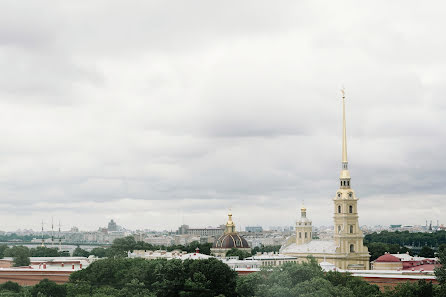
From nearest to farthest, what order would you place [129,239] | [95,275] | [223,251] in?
1. [95,275]
2. [223,251]
3. [129,239]

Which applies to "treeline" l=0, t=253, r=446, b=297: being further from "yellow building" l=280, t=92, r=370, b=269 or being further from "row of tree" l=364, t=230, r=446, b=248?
"row of tree" l=364, t=230, r=446, b=248

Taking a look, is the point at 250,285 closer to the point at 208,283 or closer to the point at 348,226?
the point at 208,283

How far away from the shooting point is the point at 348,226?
270 feet

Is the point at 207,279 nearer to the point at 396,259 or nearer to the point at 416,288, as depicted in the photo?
the point at 416,288

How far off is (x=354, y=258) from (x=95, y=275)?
32.6 m

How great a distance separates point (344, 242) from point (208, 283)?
33.5 metres

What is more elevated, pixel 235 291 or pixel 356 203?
pixel 356 203

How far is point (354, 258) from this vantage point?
266 feet

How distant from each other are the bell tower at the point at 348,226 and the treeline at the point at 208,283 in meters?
25.1

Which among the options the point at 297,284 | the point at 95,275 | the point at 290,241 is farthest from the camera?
the point at 290,241

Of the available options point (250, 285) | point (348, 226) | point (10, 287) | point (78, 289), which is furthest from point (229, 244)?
point (250, 285)

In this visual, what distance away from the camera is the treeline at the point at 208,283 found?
4516 cm

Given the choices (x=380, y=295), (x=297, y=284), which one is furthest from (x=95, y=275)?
(x=380, y=295)

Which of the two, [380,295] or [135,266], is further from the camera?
[135,266]
